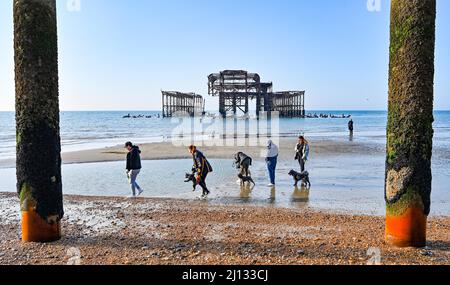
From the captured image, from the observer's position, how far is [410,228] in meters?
5.59

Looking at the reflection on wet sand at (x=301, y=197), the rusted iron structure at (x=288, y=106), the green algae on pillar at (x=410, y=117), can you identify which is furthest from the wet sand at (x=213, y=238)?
the rusted iron structure at (x=288, y=106)

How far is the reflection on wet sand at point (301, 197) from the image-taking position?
9578 mm

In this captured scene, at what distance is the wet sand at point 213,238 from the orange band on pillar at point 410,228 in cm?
15

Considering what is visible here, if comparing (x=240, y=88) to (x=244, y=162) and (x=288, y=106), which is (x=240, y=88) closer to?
(x=288, y=106)

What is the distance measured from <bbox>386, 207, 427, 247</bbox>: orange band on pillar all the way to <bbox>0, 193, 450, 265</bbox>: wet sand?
0.15m

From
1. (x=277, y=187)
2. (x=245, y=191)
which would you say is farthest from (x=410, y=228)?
(x=277, y=187)

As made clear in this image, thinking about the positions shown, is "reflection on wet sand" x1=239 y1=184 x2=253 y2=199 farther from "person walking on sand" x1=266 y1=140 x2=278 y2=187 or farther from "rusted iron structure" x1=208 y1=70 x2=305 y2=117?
"rusted iron structure" x1=208 y1=70 x2=305 y2=117

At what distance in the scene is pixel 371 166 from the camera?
16375mm

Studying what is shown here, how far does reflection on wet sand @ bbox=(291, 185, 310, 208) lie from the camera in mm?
9578

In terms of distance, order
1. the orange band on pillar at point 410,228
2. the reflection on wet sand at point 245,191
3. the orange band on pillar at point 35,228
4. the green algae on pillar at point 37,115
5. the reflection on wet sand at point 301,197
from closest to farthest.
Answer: the orange band on pillar at point 410,228 < the green algae on pillar at point 37,115 < the orange band on pillar at point 35,228 < the reflection on wet sand at point 301,197 < the reflection on wet sand at point 245,191

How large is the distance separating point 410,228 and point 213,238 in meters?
2.92

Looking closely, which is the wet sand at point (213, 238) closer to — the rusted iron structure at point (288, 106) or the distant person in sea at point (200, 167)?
the distant person in sea at point (200, 167)

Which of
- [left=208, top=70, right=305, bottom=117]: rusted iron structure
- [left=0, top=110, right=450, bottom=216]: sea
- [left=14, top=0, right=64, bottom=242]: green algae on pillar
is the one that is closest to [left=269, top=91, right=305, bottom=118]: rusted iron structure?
[left=208, top=70, right=305, bottom=117]: rusted iron structure
